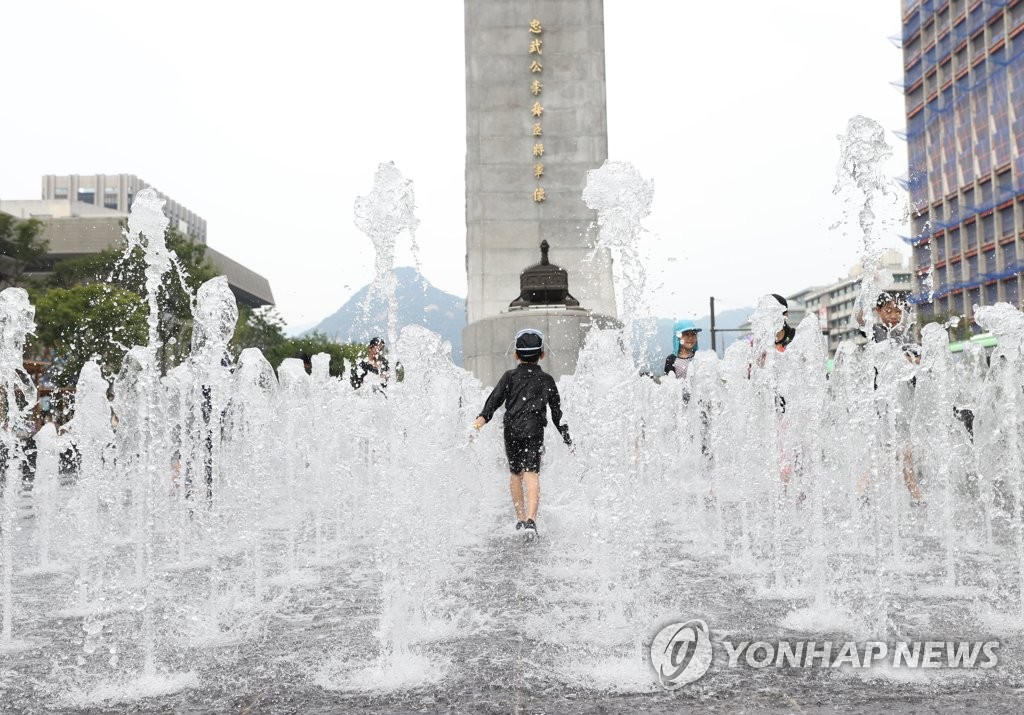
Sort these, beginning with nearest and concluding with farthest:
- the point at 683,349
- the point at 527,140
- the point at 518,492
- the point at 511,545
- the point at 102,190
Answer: the point at 511,545 → the point at 518,492 → the point at 683,349 → the point at 527,140 → the point at 102,190

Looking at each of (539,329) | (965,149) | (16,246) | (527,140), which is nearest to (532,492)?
(539,329)

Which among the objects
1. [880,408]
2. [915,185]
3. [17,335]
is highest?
[915,185]

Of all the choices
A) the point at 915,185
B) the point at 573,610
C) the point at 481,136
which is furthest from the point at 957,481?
the point at 915,185

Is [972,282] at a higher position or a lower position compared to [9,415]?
higher

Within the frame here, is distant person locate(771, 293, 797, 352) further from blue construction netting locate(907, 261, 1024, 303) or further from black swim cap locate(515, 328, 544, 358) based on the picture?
blue construction netting locate(907, 261, 1024, 303)

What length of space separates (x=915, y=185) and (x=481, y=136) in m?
56.5

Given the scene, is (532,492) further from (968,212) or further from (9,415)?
(968,212)

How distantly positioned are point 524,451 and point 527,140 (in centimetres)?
1539

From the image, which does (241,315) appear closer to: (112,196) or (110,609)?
(110,609)

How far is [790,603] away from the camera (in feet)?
14.3

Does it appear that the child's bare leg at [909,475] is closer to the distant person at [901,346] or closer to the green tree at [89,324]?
the distant person at [901,346]

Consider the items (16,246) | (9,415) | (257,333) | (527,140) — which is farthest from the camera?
(257,333)

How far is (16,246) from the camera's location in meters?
32.2

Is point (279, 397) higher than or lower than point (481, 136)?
lower
